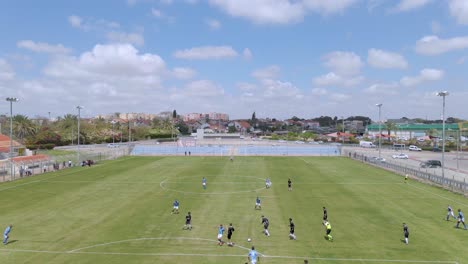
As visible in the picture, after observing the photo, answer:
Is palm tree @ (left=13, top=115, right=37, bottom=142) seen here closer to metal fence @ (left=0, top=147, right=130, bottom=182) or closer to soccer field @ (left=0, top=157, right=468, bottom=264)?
metal fence @ (left=0, top=147, right=130, bottom=182)

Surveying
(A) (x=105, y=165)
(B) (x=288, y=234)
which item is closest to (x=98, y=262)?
(B) (x=288, y=234)

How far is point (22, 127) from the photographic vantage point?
127438mm

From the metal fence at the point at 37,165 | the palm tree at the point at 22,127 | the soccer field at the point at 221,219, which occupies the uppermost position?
the palm tree at the point at 22,127

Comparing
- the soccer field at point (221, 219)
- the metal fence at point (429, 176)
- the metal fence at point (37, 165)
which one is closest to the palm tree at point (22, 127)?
the metal fence at point (37, 165)

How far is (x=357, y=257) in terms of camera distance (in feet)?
82.1

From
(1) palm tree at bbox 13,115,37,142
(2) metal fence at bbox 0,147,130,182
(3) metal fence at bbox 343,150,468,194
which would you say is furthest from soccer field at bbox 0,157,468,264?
(1) palm tree at bbox 13,115,37,142

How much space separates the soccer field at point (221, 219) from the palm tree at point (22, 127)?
7568 cm

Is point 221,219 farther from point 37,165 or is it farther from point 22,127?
point 22,127

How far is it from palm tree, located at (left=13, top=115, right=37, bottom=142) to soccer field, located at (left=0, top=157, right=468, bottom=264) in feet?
248

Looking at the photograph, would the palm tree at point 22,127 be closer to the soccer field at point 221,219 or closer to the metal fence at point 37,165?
the metal fence at point 37,165

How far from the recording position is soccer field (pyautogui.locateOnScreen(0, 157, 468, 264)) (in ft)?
84.6

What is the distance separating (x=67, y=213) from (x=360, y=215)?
94.4ft

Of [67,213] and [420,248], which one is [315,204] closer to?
[420,248]

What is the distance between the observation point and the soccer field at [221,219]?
84.6 ft
